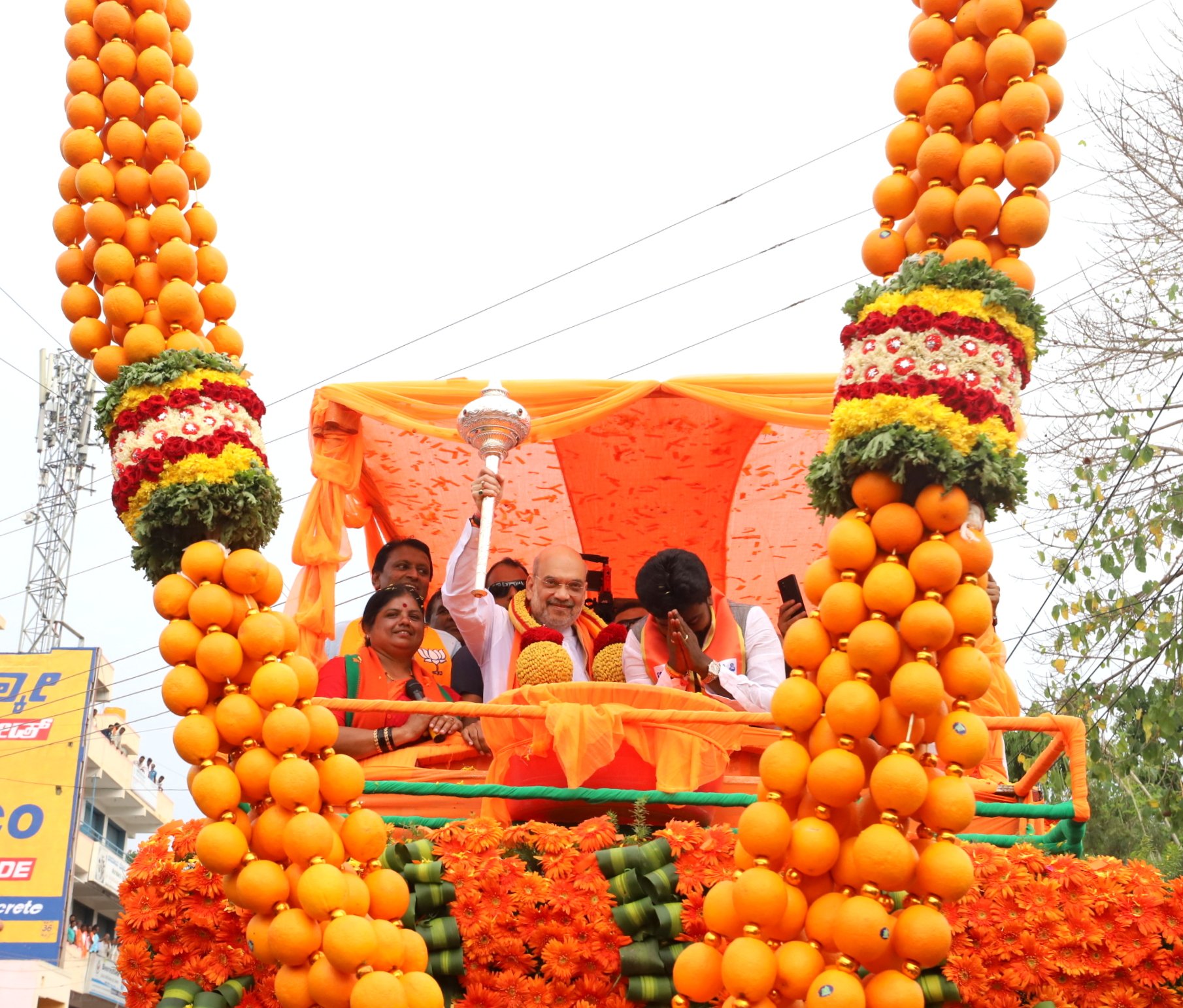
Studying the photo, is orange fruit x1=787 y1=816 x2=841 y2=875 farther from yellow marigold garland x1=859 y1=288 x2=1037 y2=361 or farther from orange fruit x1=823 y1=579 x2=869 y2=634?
yellow marigold garland x1=859 y1=288 x2=1037 y2=361

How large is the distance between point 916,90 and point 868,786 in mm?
2251

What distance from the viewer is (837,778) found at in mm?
4066

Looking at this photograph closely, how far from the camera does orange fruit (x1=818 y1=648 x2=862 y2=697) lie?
13.7ft

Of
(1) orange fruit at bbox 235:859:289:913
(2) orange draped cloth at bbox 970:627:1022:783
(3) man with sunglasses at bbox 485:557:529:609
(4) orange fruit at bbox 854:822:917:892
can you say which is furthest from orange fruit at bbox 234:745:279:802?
(2) orange draped cloth at bbox 970:627:1022:783

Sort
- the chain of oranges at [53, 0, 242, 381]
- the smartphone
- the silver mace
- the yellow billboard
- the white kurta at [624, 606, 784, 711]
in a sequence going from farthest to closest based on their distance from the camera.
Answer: the yellow billboard < the smartphone < the silver mace < the white kurta at [624, 606, 784, 711] < the chain of oranges at [53, 0, 242, 381]

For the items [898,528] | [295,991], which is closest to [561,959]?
[295,991]

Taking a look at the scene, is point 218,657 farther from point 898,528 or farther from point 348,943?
point 898,528

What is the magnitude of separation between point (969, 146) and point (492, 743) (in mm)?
2651

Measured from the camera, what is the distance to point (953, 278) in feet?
14.8

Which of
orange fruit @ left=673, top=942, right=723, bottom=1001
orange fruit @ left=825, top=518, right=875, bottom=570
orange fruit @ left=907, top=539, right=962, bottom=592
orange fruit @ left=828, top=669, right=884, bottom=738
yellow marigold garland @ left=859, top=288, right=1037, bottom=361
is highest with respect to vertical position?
yellow marigold garland @ left=859, top=288, right=1037, bottom=361

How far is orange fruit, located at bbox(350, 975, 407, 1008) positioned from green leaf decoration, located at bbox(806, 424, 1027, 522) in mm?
1924

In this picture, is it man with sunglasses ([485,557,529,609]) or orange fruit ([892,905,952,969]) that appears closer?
orange fruit ([892,905,952,969])

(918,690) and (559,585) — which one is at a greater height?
(559,585)

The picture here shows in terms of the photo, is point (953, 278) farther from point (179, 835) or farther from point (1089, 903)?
point (179, 835)
